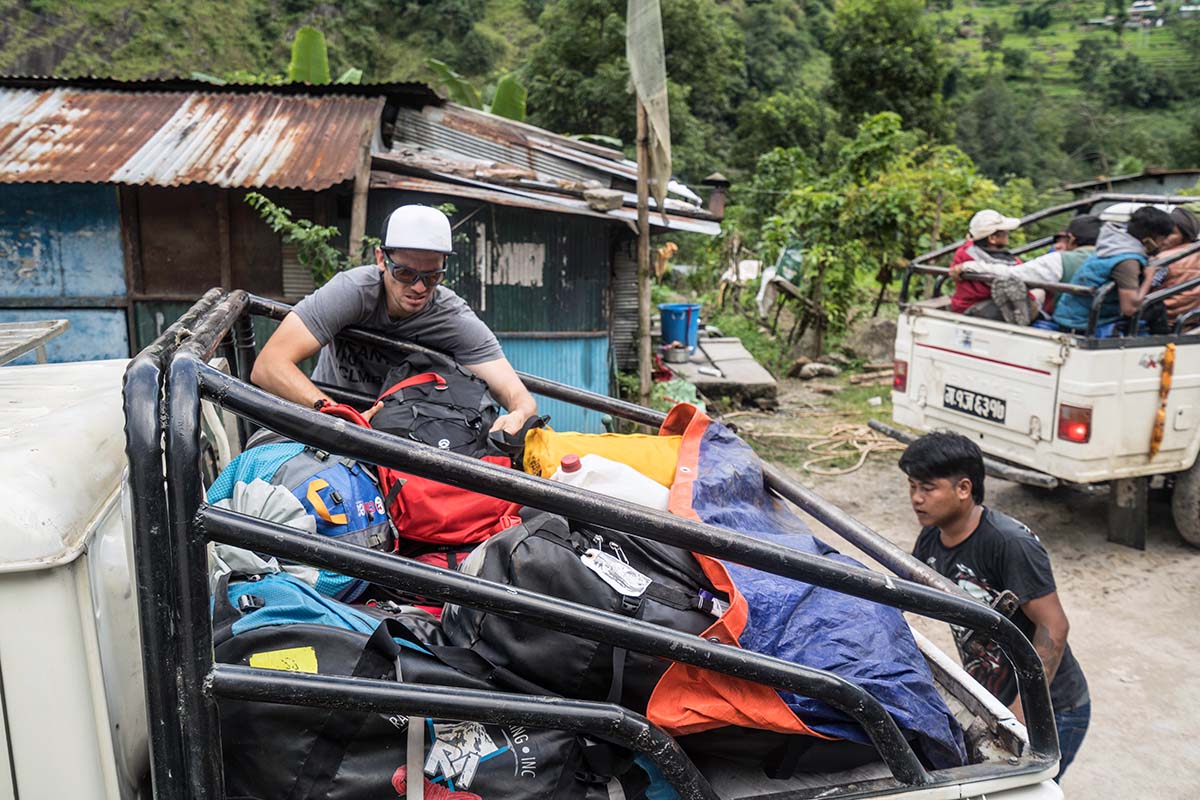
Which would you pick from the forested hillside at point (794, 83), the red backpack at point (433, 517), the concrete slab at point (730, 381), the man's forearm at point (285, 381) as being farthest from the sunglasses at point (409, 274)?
the forested hillside at point (794, 83)

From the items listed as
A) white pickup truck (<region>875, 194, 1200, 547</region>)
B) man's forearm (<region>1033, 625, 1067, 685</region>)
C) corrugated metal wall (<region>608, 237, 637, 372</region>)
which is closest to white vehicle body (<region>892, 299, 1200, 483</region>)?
white pickup truck (<region>875, 194, 1200, 547</region>)

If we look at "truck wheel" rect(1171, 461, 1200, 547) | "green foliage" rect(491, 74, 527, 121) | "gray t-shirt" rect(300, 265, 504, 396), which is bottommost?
"truck wheel" rect(1171, 461, 1200, 547)

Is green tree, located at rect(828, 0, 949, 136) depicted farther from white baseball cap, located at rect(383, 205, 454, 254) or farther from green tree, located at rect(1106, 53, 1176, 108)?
green tree, located at rect(1106, 53, 1176, 108)

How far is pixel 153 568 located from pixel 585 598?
78 cm

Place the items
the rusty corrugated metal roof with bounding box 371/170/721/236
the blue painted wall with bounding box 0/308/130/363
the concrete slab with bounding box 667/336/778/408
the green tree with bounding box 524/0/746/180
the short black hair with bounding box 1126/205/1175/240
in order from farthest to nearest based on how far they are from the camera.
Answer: the green tree with bounding box 524/0/746/180 < the concrete slab with bounding box 667/336/778/408 < the blue painted wall with bounding box 0/308/130/363 < the rusty corrugated metal roof with bounding box 371/170/721/236 < the short black hair with bounding box 1126/205/1175/240

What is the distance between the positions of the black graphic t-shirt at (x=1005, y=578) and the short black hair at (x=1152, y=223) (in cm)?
436

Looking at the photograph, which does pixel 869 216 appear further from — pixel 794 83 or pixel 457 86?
pixel 794 83

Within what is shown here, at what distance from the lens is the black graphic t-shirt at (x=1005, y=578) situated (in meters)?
2.87

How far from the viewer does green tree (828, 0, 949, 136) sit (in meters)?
26.7

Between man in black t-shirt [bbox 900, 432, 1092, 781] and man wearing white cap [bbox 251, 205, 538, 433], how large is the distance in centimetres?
134

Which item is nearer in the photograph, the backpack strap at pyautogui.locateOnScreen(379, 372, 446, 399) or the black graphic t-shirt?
the backpack strap at pyautogui.locateOnScreen(379, 372, 446, 399)

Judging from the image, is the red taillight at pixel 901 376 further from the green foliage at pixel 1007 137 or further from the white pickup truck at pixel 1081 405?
the green foliage at pixel 1007 137

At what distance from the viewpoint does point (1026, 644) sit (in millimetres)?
1846

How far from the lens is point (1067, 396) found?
19.7 feet
